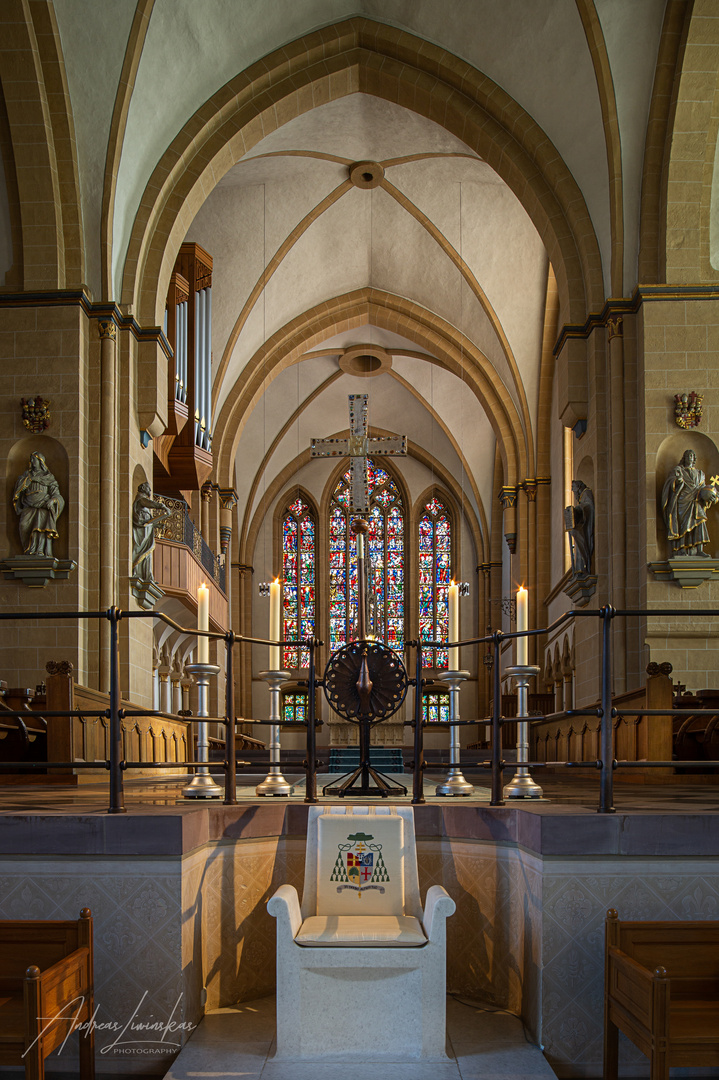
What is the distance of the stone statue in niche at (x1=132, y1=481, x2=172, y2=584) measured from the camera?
10.2 meters

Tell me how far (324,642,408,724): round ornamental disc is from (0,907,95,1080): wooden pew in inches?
83.9

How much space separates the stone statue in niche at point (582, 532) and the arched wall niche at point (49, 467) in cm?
480

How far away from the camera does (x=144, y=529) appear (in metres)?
10.3

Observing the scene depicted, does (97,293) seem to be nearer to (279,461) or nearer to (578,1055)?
(578,1055)

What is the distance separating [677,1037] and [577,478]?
825 cm

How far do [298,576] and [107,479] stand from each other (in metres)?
14.9

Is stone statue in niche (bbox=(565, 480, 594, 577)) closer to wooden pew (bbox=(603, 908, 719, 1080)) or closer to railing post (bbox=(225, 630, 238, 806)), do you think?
railing post (bbox=(225, 630, 238, 806))

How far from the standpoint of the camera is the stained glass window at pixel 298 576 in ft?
79.8

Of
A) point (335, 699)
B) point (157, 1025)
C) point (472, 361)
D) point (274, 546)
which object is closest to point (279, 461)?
point (274, 546)

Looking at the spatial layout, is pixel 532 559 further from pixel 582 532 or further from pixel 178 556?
pixel 582 532

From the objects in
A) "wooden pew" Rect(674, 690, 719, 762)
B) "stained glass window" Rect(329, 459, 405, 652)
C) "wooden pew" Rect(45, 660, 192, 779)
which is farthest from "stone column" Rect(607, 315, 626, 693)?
"stained glass window" Rect(329, 459, 405, 652)

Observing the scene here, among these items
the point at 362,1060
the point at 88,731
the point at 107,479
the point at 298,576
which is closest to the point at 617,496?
the point at 107,479

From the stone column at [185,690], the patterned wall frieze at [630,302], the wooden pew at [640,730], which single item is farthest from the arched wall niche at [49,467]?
the stone column at [185,690]

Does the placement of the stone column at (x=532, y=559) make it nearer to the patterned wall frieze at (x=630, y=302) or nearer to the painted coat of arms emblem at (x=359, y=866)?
the patterned wall frieze at (x=630, y=302)
